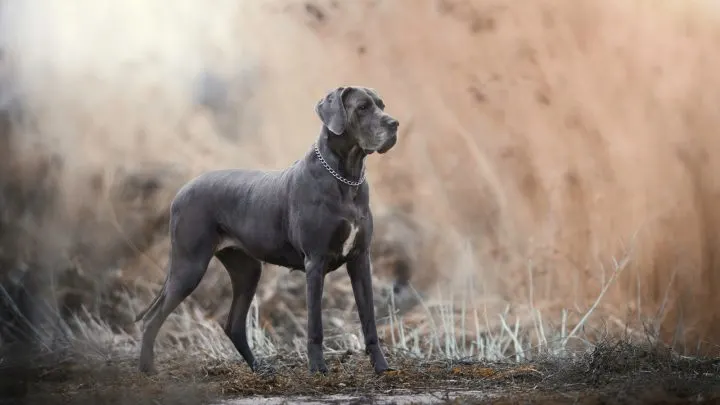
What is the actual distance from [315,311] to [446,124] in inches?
174

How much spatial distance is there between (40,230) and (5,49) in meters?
1.82

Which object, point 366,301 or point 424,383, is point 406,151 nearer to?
point 366,301

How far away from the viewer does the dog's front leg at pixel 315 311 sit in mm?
5312

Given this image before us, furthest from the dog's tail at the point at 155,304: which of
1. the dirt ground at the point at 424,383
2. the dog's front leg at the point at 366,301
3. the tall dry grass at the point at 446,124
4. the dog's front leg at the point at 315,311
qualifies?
the tall dry grass at the point at 446,124

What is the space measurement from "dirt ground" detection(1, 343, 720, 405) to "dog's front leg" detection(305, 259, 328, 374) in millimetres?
95

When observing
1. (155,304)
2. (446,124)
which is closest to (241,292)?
(155,304)

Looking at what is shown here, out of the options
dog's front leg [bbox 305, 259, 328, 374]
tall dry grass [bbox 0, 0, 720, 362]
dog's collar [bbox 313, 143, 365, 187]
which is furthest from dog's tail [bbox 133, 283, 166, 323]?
tall dry grass [bbox 0, 0, 720, 362]

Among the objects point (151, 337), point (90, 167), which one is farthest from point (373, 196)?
point (151, 337)

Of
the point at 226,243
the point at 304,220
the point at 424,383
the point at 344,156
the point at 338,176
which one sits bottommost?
the point at 424,383

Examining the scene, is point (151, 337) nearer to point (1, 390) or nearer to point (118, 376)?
point (118, 376)

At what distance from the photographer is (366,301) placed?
5.49 metres

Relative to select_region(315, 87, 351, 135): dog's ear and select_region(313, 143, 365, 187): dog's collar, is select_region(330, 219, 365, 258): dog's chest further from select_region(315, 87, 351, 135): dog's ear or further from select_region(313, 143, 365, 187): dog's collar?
select_region(315, 87, 351, 135): dog's ear

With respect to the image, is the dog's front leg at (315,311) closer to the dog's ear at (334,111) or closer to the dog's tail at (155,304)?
the dog's ear at (334,111)

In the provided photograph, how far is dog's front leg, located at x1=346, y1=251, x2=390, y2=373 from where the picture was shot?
5.44 meters
